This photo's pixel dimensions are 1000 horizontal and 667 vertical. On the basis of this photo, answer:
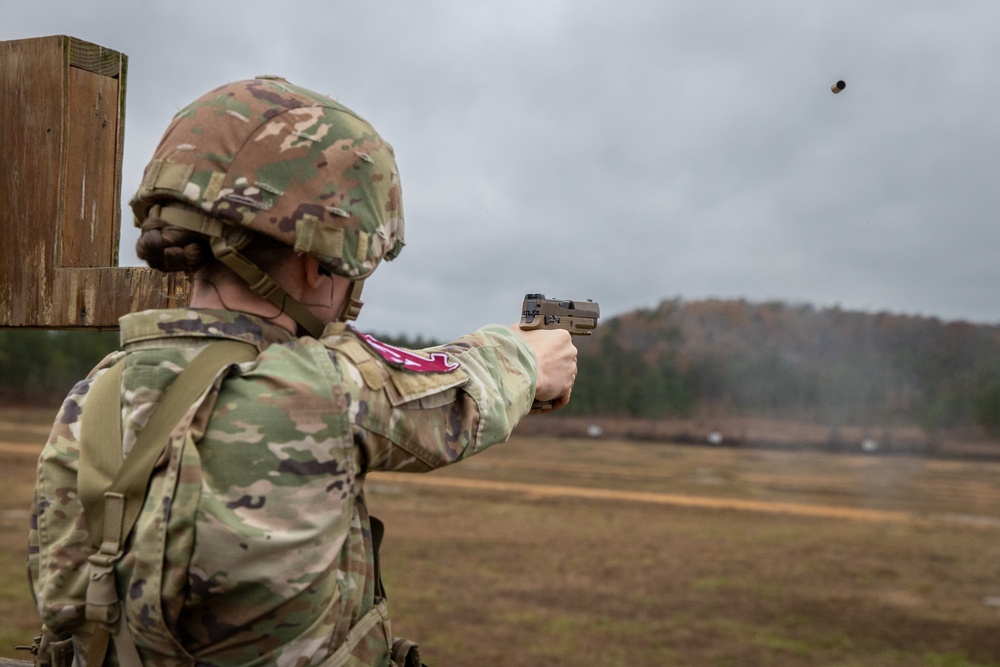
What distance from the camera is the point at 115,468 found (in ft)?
4.20

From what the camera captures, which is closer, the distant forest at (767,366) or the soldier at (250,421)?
the soldier at (250,421)

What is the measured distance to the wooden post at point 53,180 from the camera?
221 cm

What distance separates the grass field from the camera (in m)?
8.75

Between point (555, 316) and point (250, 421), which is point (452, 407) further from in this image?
point (555, 316)

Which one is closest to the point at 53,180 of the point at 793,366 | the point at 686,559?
the point at 686,559

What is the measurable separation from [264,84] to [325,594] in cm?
76

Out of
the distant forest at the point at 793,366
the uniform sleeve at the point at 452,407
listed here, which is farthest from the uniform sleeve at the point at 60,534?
the distant forest at the point at 793,366

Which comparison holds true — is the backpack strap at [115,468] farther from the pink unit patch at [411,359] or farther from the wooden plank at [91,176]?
the wooden plank at [91,176]

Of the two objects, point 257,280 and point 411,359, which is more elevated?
point 257,280

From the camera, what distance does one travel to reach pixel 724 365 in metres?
17.8

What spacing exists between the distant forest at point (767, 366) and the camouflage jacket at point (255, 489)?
1349 centimetres

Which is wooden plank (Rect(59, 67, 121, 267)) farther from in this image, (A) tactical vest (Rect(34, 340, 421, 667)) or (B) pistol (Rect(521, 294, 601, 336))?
(B) pistol (Rect(521, 294, 601, 336))

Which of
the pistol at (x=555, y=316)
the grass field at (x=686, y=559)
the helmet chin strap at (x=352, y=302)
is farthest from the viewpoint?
the grass field at (x=686, y=559)

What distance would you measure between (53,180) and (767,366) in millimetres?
16148
